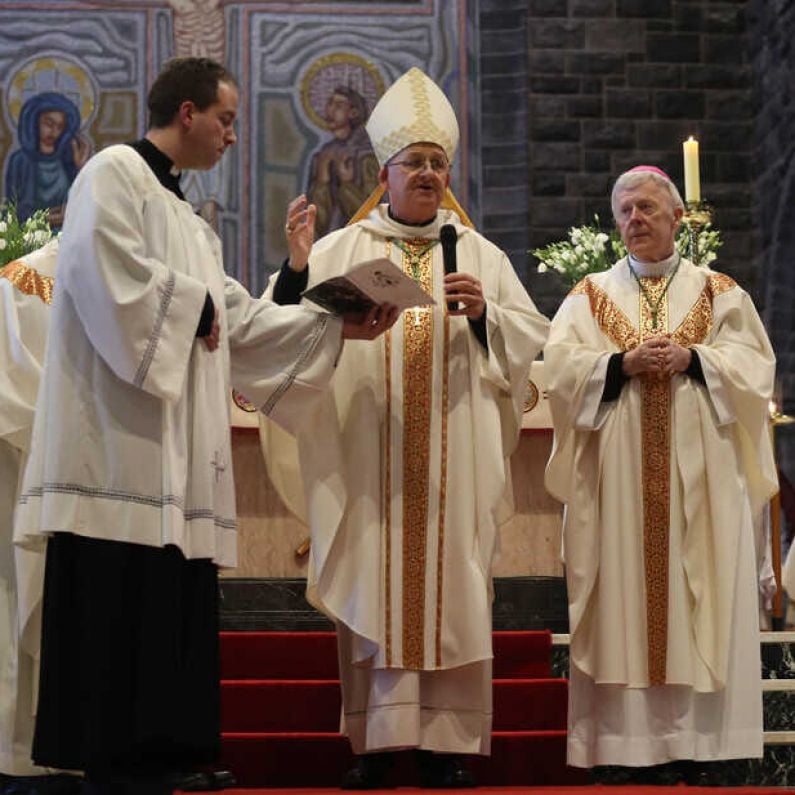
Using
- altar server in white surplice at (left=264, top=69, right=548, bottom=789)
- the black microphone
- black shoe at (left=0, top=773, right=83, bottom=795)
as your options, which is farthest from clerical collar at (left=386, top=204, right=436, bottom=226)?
black shoe at (left=0, top=773, right=83, bottom=795)

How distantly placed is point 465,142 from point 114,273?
28.9 ft

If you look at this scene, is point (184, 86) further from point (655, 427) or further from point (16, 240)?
point (16, 240)

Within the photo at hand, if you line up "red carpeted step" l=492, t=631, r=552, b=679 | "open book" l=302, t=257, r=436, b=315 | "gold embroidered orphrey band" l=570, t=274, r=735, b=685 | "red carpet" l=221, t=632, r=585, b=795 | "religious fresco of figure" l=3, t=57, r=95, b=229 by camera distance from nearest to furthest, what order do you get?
1. "open book" l=302, t=257, r=436, b=315
2. "gold embroidered orphrey band" l=570, t=274, r=735, b=685
3. "red carpet" l=221, t=632, r=585, b=795
4. "red carpeted step" l=492, t=631, r=552, b=679
5. "religious fresco of figure" l=3, t=57, r=95, b=229

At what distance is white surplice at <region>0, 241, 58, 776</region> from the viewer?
5168mm

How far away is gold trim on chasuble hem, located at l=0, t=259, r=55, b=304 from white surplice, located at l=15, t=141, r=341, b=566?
1.17 metres

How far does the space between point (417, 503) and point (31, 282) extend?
152 centimetres

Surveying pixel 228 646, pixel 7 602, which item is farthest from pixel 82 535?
pixel 228 646

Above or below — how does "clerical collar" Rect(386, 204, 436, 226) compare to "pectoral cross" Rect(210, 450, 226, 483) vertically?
above

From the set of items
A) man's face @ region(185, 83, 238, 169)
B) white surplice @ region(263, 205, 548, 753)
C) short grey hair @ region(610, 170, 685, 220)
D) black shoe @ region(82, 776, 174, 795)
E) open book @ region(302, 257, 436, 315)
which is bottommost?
black shoe @ region(82, 776, 174, 795)

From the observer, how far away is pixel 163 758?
414cm

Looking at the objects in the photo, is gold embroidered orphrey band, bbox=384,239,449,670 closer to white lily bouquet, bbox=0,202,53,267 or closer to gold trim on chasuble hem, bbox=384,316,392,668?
gold trim on chasuble hem, bbox=384,316,392,668

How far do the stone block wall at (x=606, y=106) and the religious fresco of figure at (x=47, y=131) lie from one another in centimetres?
316

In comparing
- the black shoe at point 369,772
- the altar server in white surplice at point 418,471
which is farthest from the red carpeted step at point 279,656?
the black shoe at point 369,772

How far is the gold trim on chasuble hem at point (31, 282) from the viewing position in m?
5.54
